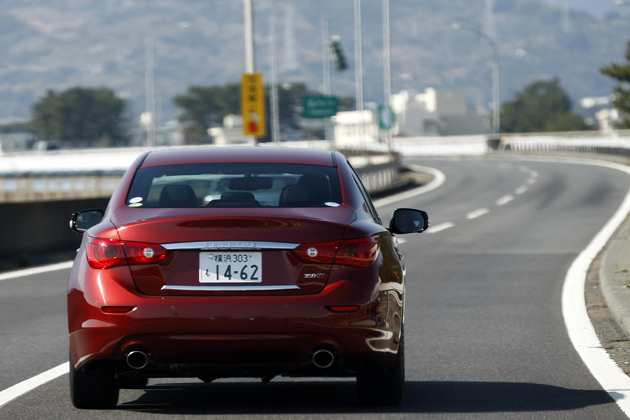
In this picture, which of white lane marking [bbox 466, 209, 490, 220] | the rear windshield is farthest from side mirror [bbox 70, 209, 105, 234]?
white lane marking [bbox 466, 209, 490, 220]

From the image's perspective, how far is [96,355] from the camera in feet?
17.9

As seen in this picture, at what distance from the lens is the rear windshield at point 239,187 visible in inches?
232

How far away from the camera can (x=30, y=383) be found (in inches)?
272

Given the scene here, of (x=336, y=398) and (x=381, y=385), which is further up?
(x=381, y=385)

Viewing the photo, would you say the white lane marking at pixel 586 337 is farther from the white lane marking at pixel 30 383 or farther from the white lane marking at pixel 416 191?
the white lane marking at pixel 416 191

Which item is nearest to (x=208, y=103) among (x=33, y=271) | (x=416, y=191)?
(x=416, y=191)

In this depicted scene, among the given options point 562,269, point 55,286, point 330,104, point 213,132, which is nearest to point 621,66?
point 330,104

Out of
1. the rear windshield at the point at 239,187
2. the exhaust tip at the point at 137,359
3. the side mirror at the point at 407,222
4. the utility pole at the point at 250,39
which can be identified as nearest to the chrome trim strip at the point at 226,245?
the rear windshield at the point at 239,187

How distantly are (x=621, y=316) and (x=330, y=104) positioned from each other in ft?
163

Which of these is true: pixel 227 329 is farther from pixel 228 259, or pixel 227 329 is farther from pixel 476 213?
pixel 476 213

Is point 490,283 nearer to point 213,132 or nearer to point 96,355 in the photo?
point 96,355

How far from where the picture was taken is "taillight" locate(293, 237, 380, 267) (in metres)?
5.43

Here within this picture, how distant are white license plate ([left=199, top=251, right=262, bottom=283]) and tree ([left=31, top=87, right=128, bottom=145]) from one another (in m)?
190

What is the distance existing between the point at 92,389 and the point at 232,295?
1.09 m
